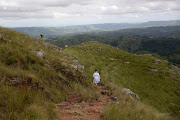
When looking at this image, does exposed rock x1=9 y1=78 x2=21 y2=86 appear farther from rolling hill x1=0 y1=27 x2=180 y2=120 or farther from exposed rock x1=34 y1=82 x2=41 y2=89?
exposed rock x1=34 y1=82 x2=41 y2=89

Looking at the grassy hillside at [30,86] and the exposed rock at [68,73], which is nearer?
the grassy hillside at [30,86]

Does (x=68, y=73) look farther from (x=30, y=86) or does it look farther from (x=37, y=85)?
(x=30, y=86)

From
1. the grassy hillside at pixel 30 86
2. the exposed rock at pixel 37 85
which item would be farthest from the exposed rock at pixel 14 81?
the exposed rock at pixel 37 85

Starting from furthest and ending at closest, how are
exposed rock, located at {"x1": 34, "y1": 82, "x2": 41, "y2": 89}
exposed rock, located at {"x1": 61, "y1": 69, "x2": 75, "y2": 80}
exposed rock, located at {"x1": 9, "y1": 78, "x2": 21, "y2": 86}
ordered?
exposed rock, located at {"x1": 61, "y1": 69, "x2": 75, "y2": 80}
exposed rock, located at {"x1": 34, "y1": 82, "x2": 41, "y2": 89}
exposed rock, located at {"x1": 9, "y1": 78, "x2": 21, "y2": 86}

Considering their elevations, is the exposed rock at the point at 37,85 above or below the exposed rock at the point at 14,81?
below

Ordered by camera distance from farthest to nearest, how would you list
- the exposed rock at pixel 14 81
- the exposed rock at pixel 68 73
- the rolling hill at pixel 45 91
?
the exposed rock at pixel 68 73 < the exposed rock at pixel 14 81 < the rolling hill at pixel 45 91

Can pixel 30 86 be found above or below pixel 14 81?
A: below

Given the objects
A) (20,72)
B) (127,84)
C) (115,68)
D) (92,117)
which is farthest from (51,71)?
(115,68)

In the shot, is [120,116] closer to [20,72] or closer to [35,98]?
[35,98]

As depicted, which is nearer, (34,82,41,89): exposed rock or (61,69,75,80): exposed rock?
(34,82,41,89): exposed rock

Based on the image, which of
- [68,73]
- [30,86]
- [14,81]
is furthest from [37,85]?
[68,73]

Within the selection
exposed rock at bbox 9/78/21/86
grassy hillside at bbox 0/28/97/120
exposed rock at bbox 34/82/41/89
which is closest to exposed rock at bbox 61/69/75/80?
grassy hillside at bbox 0/28/97/120

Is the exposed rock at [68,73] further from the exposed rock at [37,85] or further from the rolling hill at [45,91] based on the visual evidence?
the exposed rock at [37,85]

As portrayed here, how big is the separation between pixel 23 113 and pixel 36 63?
6.37m
